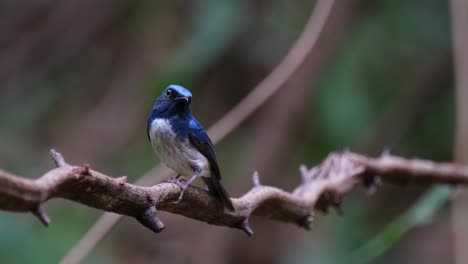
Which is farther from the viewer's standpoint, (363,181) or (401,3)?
(401,3)

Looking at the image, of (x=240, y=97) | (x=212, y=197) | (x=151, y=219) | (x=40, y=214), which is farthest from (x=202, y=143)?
(x=240, y=97)

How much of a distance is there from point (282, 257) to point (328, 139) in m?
1.24

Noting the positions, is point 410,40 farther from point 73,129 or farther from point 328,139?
point 73,129

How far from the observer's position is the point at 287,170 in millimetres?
6637

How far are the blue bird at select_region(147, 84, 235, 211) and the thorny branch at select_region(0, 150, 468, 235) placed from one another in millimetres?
216

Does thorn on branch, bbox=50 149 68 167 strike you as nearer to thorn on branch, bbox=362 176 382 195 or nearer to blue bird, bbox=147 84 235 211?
blue bird, bbox=147 84 235 211

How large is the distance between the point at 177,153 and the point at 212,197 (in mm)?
505

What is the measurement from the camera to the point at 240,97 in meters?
7.35

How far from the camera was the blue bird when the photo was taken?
10.1 ft

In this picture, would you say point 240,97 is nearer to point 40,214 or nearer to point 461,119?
point 461,119

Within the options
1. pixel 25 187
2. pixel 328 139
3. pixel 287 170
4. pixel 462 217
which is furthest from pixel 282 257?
pixel 25 187

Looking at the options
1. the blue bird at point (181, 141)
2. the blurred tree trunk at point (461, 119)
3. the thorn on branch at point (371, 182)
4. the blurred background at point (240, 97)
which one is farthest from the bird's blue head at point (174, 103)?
the blurred background at point (240, 97)

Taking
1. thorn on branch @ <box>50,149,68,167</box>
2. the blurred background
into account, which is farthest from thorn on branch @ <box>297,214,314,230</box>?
the blurred background

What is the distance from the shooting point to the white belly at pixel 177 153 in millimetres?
3082
